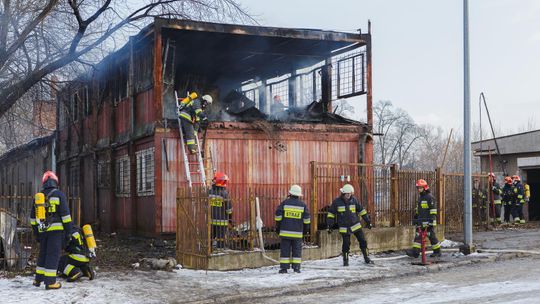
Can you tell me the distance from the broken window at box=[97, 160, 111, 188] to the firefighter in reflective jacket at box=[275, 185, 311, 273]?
9864 millimetres

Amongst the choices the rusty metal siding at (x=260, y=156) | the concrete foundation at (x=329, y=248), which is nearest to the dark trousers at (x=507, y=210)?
the concrete foundation at (x=329, y=248)

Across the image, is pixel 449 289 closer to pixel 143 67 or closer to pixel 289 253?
pixel 289 253

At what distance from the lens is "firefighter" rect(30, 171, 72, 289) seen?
10.2m

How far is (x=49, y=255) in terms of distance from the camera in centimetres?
1023

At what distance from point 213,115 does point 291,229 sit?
22.7 ft

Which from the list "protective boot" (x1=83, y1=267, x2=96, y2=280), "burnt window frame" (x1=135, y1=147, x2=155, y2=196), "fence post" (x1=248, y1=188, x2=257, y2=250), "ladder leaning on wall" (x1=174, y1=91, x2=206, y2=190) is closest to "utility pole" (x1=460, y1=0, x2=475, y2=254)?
"fence post" (x1=248, y1=188, x2=257, y2=250)

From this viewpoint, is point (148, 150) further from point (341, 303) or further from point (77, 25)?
point (341, 303)

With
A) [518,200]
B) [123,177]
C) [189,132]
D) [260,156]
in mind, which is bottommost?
[518,200]

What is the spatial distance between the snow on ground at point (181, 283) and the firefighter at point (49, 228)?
0.32m

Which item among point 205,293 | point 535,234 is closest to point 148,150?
point 205,293

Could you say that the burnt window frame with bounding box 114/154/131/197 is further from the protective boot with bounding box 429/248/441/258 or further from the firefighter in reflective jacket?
the protective boot with bounding box 429/248/441/258

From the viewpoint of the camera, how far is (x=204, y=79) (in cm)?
2144

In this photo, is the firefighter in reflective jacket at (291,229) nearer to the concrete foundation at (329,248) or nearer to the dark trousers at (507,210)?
the concrete foundation at (329,248)

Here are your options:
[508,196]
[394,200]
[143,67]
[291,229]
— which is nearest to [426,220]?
[394,200]
